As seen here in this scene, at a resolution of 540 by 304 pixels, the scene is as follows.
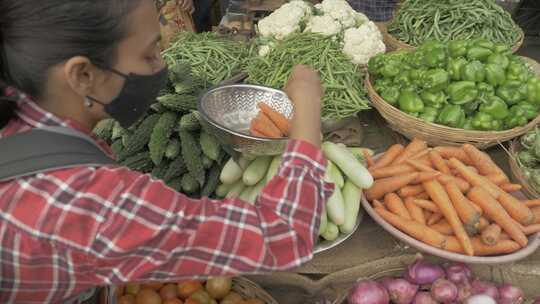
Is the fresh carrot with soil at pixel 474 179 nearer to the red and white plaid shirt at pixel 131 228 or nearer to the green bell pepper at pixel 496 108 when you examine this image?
the green bell pepper at pixel 496 108

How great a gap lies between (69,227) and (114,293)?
980 mm

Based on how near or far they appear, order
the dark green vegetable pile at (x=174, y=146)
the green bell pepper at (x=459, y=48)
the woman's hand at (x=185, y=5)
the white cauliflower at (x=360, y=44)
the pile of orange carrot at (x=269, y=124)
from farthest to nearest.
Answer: the woman's hand at (x=185, y=5) < the white cauliflower at (x=360, y=44) < the green bell pepper at (x=459, y=48) < the dark green vegetable pile at (x=174, y=146) < the pile of orange carrot at (x=269, y=124)

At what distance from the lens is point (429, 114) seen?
2400 millimetres

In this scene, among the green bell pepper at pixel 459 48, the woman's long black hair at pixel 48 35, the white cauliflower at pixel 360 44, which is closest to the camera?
the woman's long black hair at pixel 48 35

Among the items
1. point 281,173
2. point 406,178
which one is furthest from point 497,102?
point 281,173

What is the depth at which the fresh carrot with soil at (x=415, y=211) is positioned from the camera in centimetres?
197

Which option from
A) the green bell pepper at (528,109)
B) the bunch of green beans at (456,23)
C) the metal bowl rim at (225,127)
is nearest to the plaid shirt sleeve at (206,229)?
the metal bowl rim at (225,127)

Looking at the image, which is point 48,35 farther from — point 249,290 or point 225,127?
point 249,290

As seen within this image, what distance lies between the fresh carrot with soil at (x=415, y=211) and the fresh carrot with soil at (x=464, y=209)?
0.14m

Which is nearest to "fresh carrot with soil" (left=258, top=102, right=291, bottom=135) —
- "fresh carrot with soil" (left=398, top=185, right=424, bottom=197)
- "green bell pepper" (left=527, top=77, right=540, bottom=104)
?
"fresh carrot with soil" (left=398, top=185, right=424, bottom=197)

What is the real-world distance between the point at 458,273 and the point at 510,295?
8.5 inches

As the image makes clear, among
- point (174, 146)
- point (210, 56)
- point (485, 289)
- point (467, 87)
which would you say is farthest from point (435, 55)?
point (174, 146)

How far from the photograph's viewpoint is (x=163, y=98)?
2246mm

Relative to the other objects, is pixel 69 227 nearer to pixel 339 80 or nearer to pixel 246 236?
pixel 246 236
